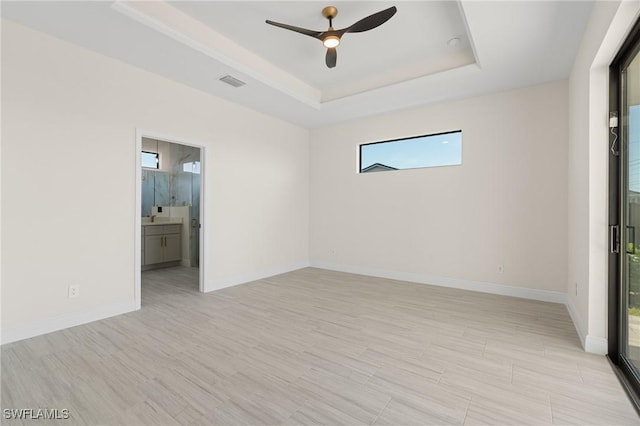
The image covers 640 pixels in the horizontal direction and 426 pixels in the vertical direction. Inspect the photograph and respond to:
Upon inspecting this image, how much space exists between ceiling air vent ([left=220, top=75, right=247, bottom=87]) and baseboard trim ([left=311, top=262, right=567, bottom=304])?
3648mm

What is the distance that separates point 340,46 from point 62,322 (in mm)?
4254

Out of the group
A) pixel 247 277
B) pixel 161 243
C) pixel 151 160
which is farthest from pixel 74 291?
pixel 151 160

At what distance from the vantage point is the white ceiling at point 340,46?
2544 mm

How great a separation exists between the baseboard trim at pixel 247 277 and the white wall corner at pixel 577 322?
417 cm

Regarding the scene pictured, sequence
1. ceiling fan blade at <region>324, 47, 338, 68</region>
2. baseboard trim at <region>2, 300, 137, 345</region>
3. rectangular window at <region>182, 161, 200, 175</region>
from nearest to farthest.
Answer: baseboard trim at <region>2, 300, 137, 345</region>
ceiling fan blade at <region>324, 47, 338, 68</region>
rectangular window at <region>182, 161, 200, 175</region>

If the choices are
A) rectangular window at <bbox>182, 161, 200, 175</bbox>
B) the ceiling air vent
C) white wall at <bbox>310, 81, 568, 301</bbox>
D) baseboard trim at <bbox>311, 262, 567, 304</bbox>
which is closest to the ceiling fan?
the ceiling air vent

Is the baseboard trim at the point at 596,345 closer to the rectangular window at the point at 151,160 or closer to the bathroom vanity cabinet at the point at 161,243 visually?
the bathroom vanity cabinet at the point at 161,243

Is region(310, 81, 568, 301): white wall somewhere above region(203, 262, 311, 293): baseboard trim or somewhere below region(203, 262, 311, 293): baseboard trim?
Answer: above

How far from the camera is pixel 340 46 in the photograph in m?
3.52

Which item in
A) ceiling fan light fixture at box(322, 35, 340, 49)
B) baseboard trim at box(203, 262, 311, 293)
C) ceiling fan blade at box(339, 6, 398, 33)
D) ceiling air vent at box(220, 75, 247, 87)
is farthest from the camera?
baseboard trim at box(203, 262, 311, 293)

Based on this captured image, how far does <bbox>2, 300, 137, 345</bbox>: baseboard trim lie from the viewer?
8.54 feet

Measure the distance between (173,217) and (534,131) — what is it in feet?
22.0

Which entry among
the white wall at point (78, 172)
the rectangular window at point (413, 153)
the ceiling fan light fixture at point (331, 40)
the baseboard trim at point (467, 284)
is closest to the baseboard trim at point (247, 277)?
the white wall at point (78, 172)

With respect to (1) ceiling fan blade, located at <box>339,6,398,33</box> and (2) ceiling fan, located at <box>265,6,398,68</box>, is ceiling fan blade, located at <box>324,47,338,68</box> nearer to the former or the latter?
(2) ceiling fan, located at <box>265,6,398,68</box>
